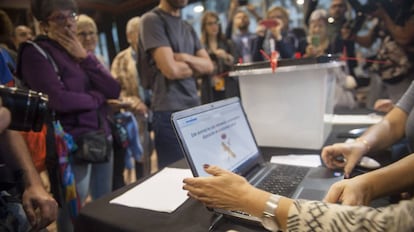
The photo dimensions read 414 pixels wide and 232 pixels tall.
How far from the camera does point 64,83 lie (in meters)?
1.22

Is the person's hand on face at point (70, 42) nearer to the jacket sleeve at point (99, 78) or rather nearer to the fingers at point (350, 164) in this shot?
the jacket sleeve at point (99, 78)

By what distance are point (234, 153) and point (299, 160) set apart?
12.4 inches

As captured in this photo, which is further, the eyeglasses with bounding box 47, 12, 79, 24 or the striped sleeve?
the eyeglasses with bounding box 47, 12, 79, 24

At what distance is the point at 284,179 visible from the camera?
34.1 inches

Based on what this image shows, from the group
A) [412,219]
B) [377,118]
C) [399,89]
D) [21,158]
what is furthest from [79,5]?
[399,89]

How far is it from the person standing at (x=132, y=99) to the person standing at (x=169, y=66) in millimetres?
307

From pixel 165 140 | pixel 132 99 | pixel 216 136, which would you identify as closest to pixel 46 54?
pixel 165 140

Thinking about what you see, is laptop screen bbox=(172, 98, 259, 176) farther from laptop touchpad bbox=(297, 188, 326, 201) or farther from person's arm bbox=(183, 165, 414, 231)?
laptop touchpad bbox=(297, 188, 326, 201)

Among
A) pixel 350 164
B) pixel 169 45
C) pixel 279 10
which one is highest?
pixel 279 10

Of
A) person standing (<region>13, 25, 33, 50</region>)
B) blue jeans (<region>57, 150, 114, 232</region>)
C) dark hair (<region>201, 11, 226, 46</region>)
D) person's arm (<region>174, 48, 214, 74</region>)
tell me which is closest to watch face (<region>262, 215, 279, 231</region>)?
blue jeans (<region>57, 150, 114, 232</region>)

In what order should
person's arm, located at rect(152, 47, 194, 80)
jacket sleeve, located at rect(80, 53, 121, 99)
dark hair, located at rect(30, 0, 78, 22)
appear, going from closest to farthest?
dark hair, located at rect(30, 0, 78, 22)
jacket sleeve, located at rect(80, 53, 121, 99)
person's arm, located at rect(152, 47, 194, 80)

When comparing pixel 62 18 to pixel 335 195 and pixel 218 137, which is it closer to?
pixel 218 137

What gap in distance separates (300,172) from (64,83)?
0.98 meters

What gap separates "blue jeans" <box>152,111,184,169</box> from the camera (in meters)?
1.50
